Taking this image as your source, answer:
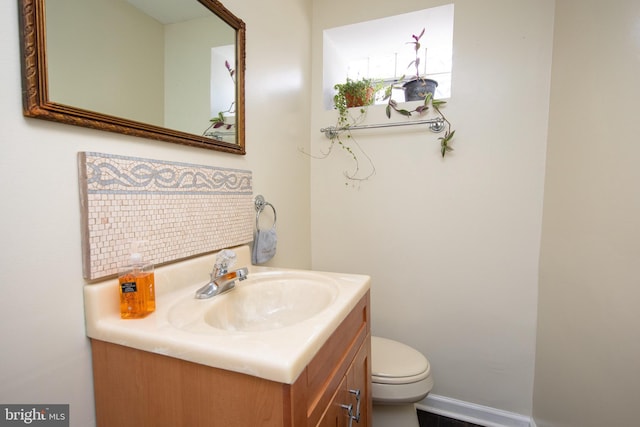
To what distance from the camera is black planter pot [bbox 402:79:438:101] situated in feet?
5.12

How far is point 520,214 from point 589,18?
2.64 feet

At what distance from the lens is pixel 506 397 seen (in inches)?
59.1

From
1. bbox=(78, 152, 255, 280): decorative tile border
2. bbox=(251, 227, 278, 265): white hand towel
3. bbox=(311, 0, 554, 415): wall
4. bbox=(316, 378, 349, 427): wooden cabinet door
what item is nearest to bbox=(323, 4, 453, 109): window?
bbox=(311, 0, 554, 415): wall

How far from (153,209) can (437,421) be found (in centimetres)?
174

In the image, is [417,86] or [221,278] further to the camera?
[417,86]

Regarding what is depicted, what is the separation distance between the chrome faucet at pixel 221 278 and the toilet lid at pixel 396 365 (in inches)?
30.6

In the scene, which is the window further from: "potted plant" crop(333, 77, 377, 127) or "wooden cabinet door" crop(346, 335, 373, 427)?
"wooden cabinet door" crop(346, 335, 373, 427)

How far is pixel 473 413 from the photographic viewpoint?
1.55 m

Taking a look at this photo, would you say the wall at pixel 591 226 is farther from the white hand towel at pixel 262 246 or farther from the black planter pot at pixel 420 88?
the white hand towel at pixel 262 246

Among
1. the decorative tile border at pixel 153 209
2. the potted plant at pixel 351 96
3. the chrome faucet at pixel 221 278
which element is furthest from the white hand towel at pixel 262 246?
the potted plant at pixel 351 96

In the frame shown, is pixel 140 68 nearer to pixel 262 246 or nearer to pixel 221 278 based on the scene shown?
pixel 221 278

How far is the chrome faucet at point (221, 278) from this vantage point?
→ 828 millimetres

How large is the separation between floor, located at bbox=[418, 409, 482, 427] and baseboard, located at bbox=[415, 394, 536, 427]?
0.02 meters

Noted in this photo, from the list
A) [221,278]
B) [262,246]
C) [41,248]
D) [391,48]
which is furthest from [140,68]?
[391,48]
